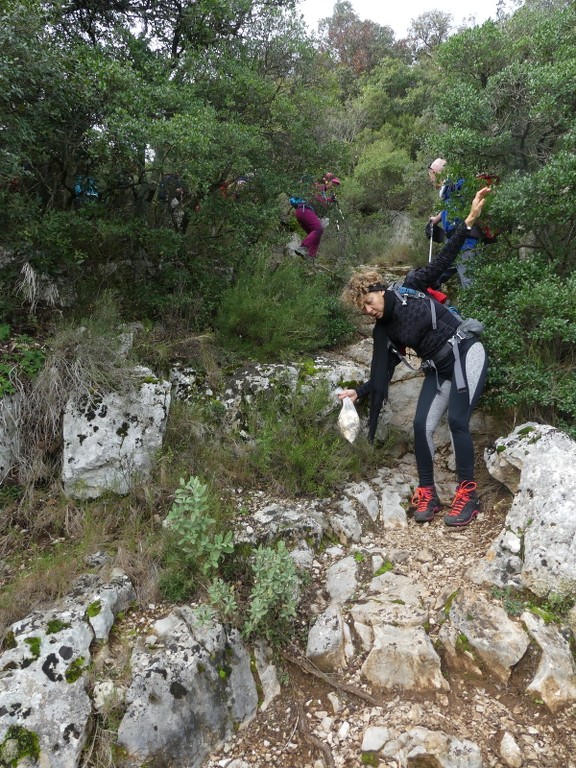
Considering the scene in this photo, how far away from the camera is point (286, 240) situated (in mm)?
6156

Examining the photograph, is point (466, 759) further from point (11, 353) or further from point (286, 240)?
point (286, 240)

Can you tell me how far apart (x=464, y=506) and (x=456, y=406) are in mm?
815

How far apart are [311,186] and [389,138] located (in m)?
6.95

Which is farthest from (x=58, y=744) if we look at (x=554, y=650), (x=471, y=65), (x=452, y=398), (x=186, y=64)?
(x=471, y=65)

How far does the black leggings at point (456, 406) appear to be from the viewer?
12.9 ft

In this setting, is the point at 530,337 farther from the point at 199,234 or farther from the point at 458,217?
the point at 199,234

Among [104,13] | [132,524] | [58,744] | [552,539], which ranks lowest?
[58,744]

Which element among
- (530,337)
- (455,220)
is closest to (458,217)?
(455,220)

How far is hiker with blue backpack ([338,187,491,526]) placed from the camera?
3936 mm

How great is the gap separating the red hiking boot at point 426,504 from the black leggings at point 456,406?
197 millimetres

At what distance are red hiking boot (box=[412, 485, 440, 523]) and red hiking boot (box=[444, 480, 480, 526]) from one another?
0.46 ft

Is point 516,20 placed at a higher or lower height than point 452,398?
higher

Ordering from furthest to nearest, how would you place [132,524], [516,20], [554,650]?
[516,20]
[132,524]
[554,650]

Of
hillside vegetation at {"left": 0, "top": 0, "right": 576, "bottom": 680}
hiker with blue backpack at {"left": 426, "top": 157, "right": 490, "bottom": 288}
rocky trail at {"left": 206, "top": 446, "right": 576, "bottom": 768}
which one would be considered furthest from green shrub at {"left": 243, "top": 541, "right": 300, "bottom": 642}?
hiker with blue backpack at {"left": 426, "top": 157, "right": 490, "bottom": 288}
